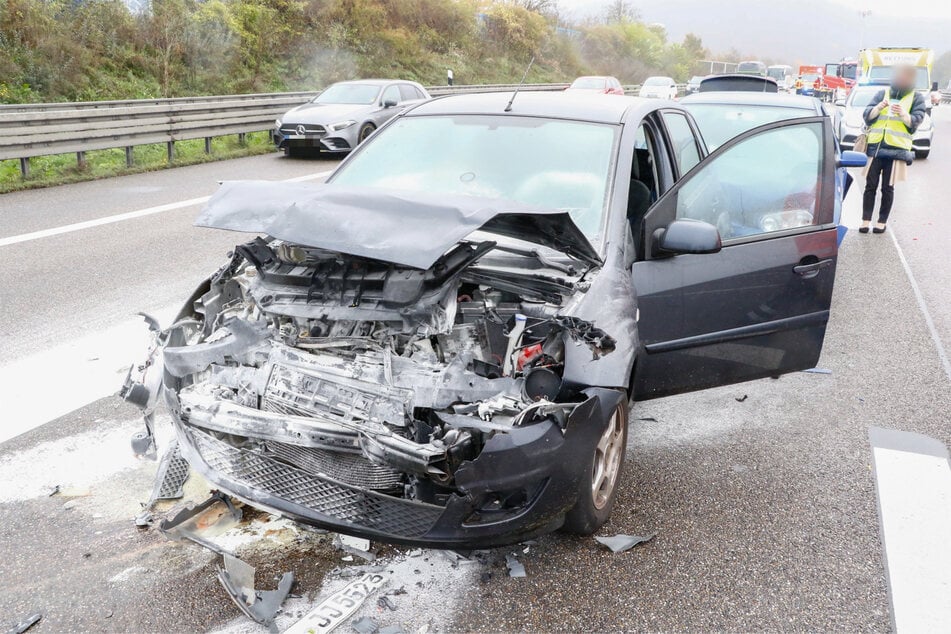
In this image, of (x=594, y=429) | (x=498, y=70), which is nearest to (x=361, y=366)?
(x=594, y=429)

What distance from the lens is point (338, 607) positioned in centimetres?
283

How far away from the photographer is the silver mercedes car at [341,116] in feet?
49.8

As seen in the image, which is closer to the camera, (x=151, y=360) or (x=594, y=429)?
(x=594, y=429)

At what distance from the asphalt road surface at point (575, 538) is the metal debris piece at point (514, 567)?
0.11ft

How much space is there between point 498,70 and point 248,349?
38.2 meters

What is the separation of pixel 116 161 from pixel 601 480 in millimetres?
13637

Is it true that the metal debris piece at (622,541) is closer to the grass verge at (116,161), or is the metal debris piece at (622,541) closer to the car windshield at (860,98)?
the grass verge at (116,161)

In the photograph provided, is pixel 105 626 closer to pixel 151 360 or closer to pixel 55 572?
pixel 55 572

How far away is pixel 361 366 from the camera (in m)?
3.02

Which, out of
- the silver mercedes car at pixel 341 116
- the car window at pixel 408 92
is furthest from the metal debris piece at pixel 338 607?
the car window at pixel 408 92

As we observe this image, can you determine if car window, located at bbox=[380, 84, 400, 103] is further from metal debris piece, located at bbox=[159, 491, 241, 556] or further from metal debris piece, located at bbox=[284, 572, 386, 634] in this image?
metal debris piece, located at bbox=[284, 572, 386, 634]

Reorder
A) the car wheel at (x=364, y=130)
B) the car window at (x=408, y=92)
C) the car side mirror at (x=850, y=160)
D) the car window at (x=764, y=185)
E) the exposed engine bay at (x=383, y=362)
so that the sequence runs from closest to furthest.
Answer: the exposed engine bay at (x=383, y=362), the car window at (x=764, y=185), the car side mirror at (x=850, y=160), the car wheel at (x=364, y=130), the car window at (x=408, y=92)

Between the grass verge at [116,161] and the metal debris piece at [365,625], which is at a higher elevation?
the grass verge at [116,161]

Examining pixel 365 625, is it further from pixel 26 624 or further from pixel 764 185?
pixel 764 185
